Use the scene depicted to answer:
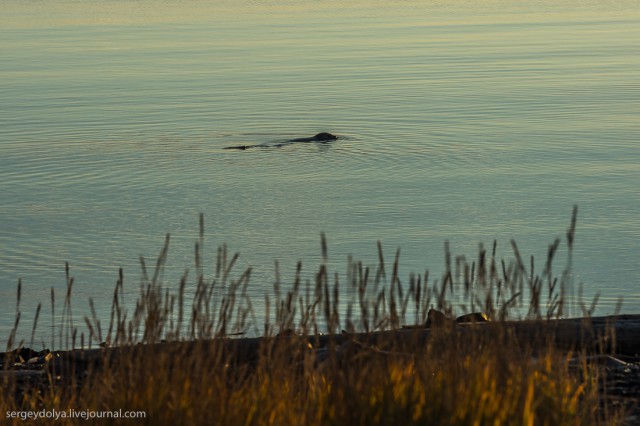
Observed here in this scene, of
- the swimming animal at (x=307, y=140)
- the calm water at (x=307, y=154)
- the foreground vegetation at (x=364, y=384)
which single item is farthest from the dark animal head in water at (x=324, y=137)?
the foreground vegetation at (x=364, y=384)

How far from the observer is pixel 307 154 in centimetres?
1744

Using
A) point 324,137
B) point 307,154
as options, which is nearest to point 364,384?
point 307,154

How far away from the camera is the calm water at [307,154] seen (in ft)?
39.1

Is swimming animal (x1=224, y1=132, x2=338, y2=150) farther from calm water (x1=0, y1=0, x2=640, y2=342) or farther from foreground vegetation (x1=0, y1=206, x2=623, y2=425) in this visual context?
foreground vegetation (x1=0, y1=206, x2=623, y2=425)

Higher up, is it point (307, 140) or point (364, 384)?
point (307, 140)

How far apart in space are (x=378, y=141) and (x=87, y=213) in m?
6.00

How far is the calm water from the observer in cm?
1192

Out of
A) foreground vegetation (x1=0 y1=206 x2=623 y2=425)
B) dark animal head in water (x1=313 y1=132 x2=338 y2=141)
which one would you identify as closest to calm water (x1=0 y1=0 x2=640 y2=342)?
dark animal head in water (x1=313 y1=132 x2=338 y2=141)

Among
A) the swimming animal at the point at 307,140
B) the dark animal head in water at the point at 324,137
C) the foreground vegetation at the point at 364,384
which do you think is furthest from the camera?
the dark animal head in water at the point at 324,137

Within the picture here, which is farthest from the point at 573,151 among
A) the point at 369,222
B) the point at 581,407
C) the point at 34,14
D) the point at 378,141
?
the point at 34,14

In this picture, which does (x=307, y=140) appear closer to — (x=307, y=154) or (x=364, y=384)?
(x=307, y=154)

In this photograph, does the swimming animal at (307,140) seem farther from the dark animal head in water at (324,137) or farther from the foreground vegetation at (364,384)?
the foreground vegetation at (364,384)

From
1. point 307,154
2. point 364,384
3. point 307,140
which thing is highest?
point 307,140

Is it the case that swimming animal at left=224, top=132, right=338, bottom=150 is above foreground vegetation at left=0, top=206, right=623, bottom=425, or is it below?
above
